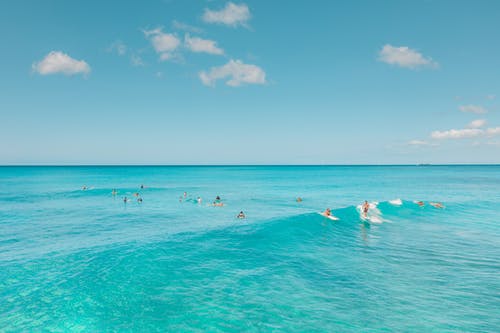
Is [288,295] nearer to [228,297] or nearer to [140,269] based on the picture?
[228,297]

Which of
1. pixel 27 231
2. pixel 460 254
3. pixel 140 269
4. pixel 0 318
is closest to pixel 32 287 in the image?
pixel 0 318

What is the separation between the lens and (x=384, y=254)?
78.9 ft

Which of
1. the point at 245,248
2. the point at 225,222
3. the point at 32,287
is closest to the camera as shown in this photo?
the point at 32,287

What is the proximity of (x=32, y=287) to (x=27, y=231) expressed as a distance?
A: 1887cm

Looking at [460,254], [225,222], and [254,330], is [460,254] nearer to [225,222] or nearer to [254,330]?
[254,330]

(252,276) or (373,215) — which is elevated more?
(373,215)

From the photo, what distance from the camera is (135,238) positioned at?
2923 cm

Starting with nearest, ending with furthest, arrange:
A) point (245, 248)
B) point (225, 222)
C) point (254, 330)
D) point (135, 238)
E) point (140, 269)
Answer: point (254, 330)
point (140, 269)
point (245, 248)
point (135, 238)
point (225, 222)

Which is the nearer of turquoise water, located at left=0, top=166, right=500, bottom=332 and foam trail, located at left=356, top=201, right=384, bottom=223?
turquoise water, located at left=0, top=166, right=500, bottom=332

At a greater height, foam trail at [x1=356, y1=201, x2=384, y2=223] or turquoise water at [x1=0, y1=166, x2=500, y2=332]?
foam trail at [x1=356, y1=201, x2=384, y2=223]

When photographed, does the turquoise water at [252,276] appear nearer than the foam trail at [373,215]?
Yes

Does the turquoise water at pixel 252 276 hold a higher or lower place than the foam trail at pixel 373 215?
lower

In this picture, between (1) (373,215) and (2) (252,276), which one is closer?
(2) (252,276)

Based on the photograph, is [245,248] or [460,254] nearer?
[460,254]
